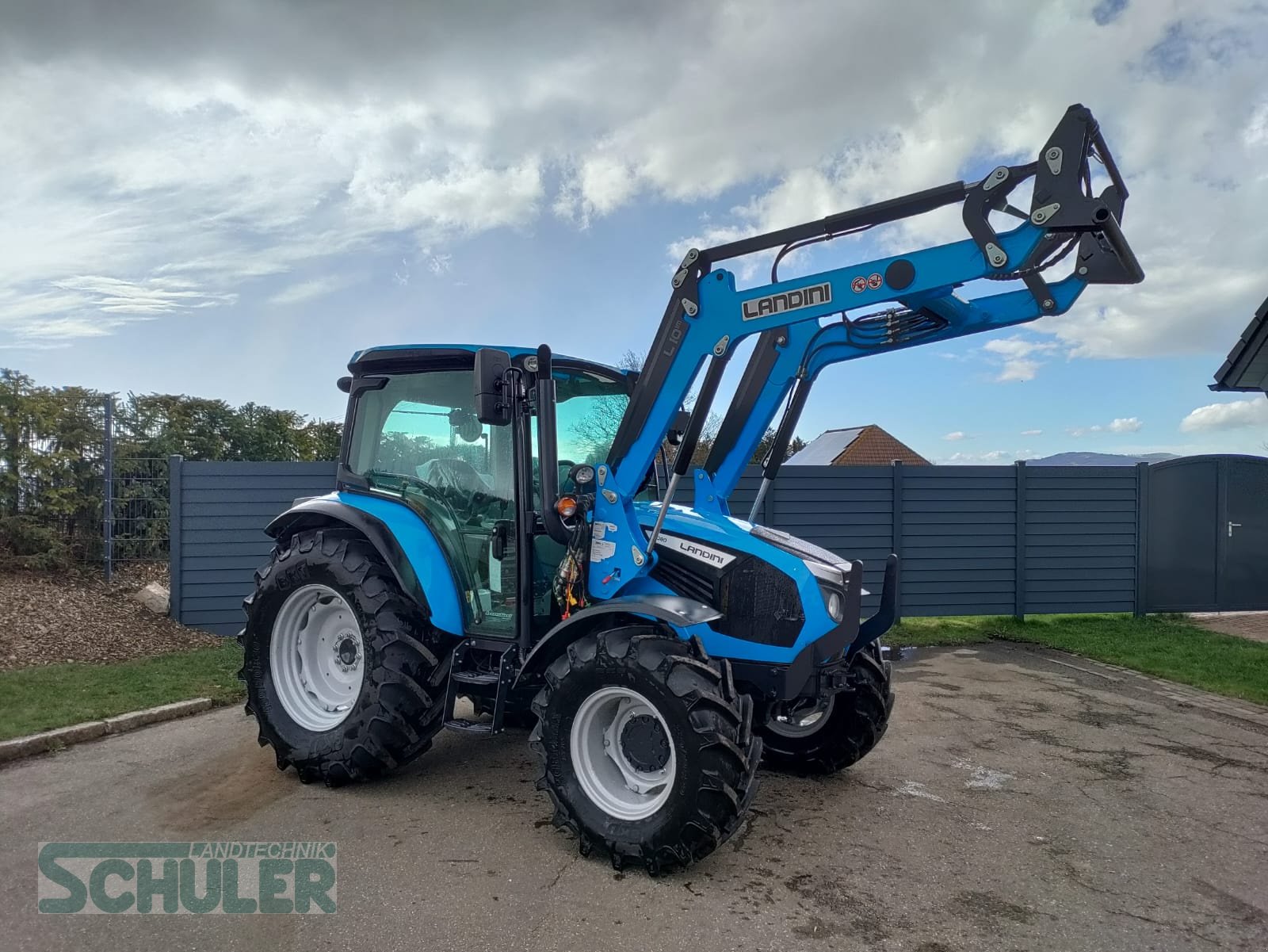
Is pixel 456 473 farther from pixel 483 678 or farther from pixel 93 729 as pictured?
pixel 93 729

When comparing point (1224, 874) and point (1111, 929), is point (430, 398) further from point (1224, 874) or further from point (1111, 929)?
point (1224, 874)

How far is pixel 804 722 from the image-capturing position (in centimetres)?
486

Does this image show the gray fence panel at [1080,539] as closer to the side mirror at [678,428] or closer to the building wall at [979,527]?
the building wall at [979,527]

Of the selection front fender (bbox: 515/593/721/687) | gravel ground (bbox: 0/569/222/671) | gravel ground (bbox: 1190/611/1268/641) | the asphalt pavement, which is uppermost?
front fender (bbox: 515/593/721/687)

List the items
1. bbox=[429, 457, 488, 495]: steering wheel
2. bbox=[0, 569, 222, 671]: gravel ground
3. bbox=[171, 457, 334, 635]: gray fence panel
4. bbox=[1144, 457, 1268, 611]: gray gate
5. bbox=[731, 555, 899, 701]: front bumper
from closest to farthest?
bbox=[731, 555, 899, 701]: front bumper, bbox=[429, 457, 488, 495]: steering wheel, bbox=[0, 569, 222, 671]: gravel ground, bbox=[171, 457, 334, 635]: gray fence panel, bbox=[1144, 457, 1268, 611]: gray gate

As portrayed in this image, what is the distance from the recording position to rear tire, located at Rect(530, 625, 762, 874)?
3.37 metres

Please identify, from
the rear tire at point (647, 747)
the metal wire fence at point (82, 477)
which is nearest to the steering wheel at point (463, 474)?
the rear tire at point (647, 747)

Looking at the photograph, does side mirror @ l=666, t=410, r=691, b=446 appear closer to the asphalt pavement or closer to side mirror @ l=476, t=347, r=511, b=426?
side mirror @ l=476, t=347, r=511, b=426

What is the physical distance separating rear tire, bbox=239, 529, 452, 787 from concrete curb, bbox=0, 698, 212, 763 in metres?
1.22

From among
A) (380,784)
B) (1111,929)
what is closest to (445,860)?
(380,784)

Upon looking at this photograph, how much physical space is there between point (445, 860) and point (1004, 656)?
693cm

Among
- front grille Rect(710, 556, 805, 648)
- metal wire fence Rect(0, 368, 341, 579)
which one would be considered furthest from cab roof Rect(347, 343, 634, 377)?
metal wire fence Rect(0, 368, 341, 579)

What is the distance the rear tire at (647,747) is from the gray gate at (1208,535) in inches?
381

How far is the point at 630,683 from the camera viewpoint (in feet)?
11.7
